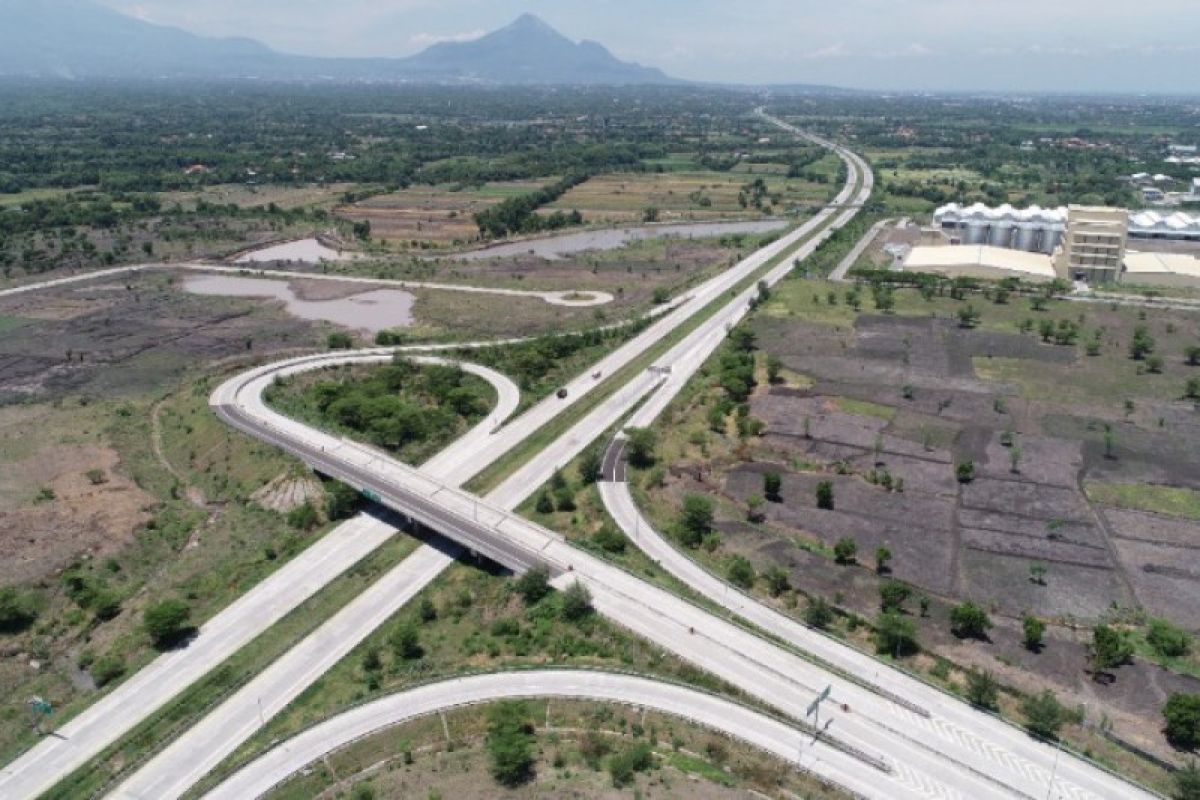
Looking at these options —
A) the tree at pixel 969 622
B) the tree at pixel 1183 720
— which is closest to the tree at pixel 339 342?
the tree at pixel 969 622

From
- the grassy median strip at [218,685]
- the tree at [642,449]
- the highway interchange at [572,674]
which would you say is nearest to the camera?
the highway interchange at [572,674]

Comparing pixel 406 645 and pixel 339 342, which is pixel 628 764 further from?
pixel 339 342

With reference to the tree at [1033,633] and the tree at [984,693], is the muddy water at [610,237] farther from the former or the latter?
the tree at [984,693]

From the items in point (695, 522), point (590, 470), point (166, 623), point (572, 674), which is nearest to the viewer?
point (572, 674)

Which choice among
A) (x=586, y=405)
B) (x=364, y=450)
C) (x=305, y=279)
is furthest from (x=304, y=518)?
(x=305, y=279)

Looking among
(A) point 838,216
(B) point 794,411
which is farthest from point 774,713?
(A) point 838,216

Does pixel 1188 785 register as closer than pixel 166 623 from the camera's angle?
Yes
